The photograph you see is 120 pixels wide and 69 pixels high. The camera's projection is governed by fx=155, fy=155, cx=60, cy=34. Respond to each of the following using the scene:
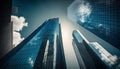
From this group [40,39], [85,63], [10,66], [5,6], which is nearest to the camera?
[5,6]

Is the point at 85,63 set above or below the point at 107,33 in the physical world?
below

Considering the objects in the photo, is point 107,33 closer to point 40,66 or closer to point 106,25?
point 106,25

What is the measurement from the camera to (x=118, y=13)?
39.1 m

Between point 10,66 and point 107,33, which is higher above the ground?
point 107,33

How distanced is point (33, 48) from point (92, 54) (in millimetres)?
24951

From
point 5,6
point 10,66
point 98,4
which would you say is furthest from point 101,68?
point 5,6

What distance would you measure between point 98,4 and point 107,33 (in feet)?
38.8

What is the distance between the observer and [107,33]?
146 feet

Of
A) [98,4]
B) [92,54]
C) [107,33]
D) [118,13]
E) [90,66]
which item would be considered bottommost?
[90,66]

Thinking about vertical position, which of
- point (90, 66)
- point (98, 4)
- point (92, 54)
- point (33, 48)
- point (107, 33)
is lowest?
point (90, 66)

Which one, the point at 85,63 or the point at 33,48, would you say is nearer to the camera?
the point at 33,48

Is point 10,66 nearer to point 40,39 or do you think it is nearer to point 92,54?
point 40,39

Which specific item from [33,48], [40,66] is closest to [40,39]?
[33,48]

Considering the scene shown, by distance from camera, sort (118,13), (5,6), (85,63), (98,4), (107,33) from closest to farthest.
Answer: (5,6) → (118,13) → (107,33) → (98,4) → (85,63)
